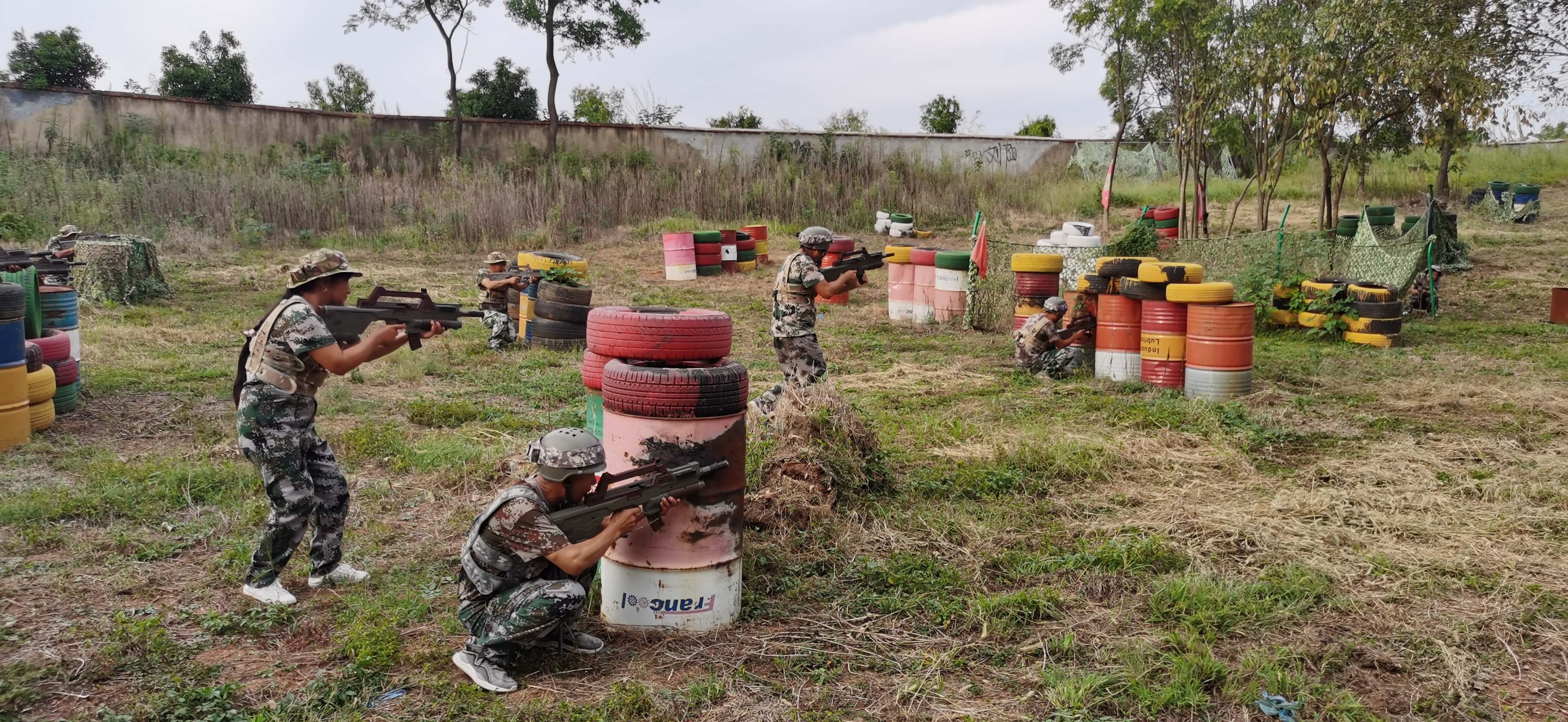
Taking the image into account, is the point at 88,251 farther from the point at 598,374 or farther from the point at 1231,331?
the point at 1231,331

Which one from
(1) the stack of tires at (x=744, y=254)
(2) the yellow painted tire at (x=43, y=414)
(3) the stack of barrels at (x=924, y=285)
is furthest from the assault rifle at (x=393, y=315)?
(1) the stack of tires at (x=744, y=254)

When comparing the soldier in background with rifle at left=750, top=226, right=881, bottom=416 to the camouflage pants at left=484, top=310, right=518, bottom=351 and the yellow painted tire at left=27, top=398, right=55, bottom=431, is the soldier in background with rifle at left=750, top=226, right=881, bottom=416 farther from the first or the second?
the yellow painted tire at left=27, top=398, right=55, bottom=431

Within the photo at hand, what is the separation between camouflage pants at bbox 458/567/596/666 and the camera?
399 centimetres

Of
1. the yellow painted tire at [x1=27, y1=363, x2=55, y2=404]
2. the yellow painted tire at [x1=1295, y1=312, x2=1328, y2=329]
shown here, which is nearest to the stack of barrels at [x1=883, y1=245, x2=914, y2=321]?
the yellow painted tire at [x1=1295, y1=312, x2=1328, y2=329]

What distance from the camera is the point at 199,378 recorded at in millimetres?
9859

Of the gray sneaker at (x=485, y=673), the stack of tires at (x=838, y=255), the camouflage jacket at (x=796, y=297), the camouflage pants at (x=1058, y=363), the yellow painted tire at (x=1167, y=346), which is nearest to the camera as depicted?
the gray sneaker at (x=485, y=673)

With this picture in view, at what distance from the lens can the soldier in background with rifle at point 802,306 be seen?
318 inches

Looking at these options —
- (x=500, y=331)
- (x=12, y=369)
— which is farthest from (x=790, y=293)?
(x=12, y=369)

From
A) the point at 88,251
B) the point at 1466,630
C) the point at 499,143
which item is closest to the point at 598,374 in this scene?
the point at 1466,630

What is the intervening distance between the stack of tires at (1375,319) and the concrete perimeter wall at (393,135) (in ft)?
56.4

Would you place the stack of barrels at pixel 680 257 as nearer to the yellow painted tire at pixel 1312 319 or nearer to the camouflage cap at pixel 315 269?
the yellow painted tire at pixel 1312 319

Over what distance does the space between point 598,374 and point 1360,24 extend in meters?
13.1

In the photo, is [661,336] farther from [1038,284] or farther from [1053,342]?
[1038,284]

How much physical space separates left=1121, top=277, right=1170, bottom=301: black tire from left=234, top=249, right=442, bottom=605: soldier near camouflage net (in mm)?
6894
